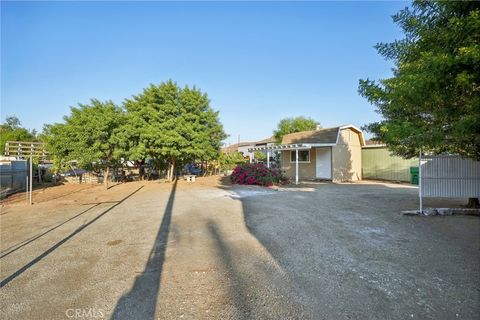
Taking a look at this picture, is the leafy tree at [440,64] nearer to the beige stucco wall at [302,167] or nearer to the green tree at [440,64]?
the green tree at [440,64]

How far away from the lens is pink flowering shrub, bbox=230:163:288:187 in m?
15.9

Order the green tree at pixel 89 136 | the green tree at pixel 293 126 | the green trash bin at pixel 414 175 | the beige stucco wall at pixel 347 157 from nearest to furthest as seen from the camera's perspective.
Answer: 1. the green tree at pixel 89 136
2. the green trash bin at pixel 414 175
3. the beige stucco wall at pixel 347 157
4. the green tree at pixel 293 126

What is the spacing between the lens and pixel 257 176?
53.0 ft

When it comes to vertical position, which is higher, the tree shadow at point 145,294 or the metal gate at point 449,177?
the metal gate at point 449,177

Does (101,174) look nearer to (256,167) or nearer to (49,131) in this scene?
(49,131)

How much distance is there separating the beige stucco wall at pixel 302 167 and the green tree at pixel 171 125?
6014mm

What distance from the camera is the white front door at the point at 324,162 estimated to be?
1894 cm

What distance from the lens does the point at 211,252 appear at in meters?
4.69

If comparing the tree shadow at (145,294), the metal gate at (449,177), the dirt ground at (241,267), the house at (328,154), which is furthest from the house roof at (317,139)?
the tree shadow at (145,294)

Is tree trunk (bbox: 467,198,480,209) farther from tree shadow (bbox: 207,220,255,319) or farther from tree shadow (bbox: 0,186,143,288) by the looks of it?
tree shadow (bbox: 0,186,143,288)

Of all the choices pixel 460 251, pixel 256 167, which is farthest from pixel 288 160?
pixel 460 251

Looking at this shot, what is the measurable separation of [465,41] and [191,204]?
814cm

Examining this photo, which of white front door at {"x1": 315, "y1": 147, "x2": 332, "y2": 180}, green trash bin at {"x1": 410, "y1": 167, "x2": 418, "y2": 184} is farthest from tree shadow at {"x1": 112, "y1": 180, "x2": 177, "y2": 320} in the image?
white front door at {"x1": 315, "y1": 147, "x2": 332, "y2": 180}

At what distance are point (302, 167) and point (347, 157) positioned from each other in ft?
10.8
